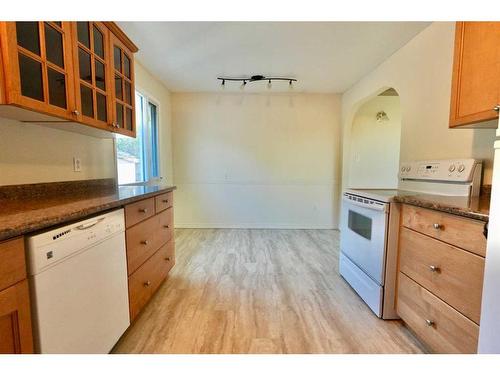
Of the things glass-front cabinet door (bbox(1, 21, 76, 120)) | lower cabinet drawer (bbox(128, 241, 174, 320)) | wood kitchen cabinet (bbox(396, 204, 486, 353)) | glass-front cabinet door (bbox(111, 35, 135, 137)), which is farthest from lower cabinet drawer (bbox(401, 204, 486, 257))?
glass-front cabinet door (bbox(111, 35, 135, 137))

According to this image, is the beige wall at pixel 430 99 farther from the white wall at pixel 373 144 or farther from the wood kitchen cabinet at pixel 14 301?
the wood kitchen cabinet at pixel 14 301

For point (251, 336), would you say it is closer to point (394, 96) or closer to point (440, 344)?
point (440, 344)

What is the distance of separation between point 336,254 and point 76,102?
9.80ft

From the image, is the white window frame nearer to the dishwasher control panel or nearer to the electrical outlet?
the electrical outlet

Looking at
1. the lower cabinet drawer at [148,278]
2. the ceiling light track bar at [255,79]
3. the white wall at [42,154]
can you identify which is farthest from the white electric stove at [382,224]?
the white wall at [42,154]

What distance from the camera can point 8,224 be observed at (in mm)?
744

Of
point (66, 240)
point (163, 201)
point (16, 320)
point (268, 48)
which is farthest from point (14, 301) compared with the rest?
point (268, 48)

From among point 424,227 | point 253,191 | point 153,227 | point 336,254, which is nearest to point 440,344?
→ point 424,227

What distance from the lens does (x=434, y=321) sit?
1235mm

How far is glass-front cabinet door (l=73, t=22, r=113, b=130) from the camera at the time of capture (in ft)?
4.56

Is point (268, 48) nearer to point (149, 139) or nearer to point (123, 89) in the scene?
point (123, 89)

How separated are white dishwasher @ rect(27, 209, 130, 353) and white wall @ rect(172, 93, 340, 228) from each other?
2778 millimetres
